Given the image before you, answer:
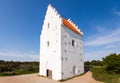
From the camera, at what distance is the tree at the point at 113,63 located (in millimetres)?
31750

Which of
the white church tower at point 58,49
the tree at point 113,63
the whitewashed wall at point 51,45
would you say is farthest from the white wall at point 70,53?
the tree at point 113,63

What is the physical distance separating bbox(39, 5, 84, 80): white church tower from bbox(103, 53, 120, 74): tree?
5530 mm

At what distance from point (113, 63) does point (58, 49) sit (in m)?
11.7

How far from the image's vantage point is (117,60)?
32.2 meters

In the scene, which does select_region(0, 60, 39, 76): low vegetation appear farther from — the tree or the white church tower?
the tree

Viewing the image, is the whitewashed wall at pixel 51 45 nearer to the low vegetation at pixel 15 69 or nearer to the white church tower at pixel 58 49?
the white church tower at pixel 58 49

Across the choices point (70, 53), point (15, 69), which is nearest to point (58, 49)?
point (70, 53)

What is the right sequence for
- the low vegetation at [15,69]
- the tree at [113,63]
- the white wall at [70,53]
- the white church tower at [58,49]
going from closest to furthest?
the white church tower at [58,49] < the white wall at [70,53] < the tree at [113,63] < the low vegetation at [15,69]

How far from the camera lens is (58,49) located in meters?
28.6

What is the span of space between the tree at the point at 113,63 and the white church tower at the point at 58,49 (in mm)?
5530

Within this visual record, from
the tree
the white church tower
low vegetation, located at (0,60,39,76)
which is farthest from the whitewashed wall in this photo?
the tree

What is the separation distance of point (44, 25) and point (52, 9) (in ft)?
12.7

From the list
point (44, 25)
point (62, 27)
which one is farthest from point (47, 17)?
point (62, 27)

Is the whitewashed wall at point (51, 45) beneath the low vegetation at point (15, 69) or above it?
above
